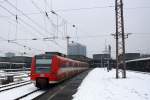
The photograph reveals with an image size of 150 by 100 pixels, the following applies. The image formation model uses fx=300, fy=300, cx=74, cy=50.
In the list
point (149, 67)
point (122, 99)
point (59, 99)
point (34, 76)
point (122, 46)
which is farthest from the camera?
point (149, 67)

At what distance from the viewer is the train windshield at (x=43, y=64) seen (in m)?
21.9

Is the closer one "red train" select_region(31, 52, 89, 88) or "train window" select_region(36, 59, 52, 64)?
"red train" select_region(31, 52, 89, 88)

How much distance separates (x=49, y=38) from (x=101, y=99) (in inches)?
795

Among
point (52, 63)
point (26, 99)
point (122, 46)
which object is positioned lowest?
point (26, 99)

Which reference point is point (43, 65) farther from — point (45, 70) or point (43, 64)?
point (45, 70)

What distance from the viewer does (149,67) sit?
137ft

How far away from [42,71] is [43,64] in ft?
1.81

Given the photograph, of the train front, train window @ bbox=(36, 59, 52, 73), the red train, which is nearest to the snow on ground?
the red train

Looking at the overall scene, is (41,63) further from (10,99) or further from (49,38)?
(49,38)

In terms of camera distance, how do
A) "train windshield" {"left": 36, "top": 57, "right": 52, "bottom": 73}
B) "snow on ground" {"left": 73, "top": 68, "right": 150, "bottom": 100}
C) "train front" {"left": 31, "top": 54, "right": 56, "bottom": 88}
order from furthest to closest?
"train windshield" {"left": 36, "top": 57, "right": 52, "bottom": 73} < "train front" {"left": 31, "top": 54, "right": 56, "bottom": 88} < "snow on ground" {"left": 73, "top": 68, "right": 150, "bottom": 100}

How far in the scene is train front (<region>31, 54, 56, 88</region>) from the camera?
21609mm

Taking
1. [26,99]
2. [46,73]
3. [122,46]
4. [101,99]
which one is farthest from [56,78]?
[122,46]

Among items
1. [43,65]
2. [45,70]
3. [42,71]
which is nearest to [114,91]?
[45,70]

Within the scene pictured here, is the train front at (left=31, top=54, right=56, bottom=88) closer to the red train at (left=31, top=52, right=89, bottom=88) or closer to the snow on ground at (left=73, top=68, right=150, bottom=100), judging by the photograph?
the red train at (left=31, top=52, right=89, bottom=88)
